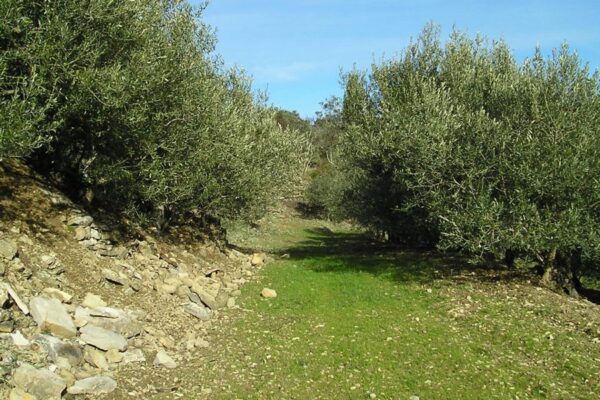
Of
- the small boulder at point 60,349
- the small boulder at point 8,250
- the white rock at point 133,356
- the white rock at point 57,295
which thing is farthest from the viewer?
the white rock at point 57,295

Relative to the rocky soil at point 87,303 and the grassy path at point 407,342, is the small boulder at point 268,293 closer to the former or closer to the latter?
the grassy path at point 407,342

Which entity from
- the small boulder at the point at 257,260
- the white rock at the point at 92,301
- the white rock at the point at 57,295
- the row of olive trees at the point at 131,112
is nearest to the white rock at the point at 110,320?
the white rock at the point at 92,301

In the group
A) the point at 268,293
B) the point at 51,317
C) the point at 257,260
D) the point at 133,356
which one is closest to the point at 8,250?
the point at 51,317

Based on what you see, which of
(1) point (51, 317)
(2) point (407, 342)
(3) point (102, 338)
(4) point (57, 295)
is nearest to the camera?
(1) point (51, 317)

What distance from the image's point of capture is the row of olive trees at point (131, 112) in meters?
11.9

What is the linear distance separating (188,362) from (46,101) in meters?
7.63

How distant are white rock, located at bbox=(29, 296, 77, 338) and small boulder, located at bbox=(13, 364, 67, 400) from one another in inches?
62.0

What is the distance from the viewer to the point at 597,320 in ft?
48.0

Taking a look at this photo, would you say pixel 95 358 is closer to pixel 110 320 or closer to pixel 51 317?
pixel 51 317

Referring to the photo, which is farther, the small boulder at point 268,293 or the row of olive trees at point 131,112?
the small boulder at point 268,293

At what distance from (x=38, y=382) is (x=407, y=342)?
9203 millimetres

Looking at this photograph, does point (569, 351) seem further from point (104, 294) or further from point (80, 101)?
point (80, 101)

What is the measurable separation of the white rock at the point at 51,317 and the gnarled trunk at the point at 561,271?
52.9 ft

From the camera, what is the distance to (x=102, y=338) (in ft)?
35.7
